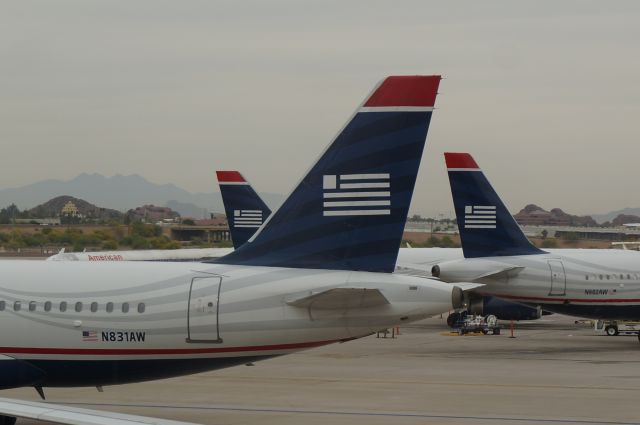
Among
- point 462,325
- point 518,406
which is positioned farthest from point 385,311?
point 462,325

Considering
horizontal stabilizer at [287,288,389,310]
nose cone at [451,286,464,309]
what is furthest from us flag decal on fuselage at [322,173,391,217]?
nose cone at [451,286,464,309]

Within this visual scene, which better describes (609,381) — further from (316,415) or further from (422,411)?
(316,415)

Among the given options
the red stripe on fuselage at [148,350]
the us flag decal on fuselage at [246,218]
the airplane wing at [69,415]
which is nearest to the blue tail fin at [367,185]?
the red stripe on fuselage at [148,350]

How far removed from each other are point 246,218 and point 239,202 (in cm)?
91

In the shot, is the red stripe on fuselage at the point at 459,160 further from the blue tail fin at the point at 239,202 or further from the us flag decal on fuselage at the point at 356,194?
the us flag decal on fuselage at the point at 356,194

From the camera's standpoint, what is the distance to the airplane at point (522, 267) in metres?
45.8

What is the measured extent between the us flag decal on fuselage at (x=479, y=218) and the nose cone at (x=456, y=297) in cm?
2510

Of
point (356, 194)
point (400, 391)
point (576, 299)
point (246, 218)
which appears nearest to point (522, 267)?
point (576, 299)

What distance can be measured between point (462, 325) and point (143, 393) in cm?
2972

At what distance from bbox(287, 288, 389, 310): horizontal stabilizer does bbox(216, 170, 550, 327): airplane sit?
28.5 meters

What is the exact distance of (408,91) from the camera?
22281 mm

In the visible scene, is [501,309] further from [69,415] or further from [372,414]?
[69,415]

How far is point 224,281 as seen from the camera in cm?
2286

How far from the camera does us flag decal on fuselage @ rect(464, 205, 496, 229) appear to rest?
47.1 metres
